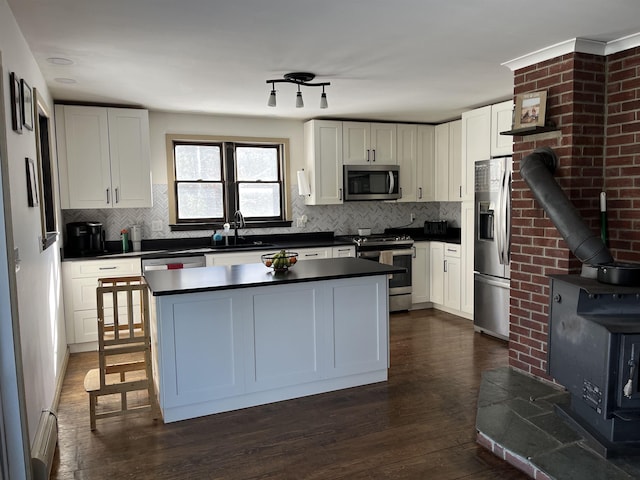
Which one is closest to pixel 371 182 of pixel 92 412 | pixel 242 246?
pixel 242 246

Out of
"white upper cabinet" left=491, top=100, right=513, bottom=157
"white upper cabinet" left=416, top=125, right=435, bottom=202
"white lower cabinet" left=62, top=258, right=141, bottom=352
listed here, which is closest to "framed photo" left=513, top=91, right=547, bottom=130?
"white upper cabinet" left=491, top=100, right=513, bottom=157

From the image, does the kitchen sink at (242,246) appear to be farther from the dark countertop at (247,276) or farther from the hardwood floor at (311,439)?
the hardwood floor at (311,439)

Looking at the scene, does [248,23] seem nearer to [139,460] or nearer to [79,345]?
[139,460]

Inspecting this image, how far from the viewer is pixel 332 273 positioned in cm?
334

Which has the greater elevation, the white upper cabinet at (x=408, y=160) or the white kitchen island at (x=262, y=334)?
the white upper cabinet at (x=408, y=160)

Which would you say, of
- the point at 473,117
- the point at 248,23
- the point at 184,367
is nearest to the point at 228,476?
the point at 184,367

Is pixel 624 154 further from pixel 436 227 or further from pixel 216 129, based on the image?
pixel 216 129

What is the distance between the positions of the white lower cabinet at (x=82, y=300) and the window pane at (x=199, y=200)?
1.16 meters

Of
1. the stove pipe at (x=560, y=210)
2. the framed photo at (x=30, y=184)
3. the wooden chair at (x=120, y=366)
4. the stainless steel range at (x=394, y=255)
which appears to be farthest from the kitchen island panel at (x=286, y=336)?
the stainless steel range at (x=394, y=255)

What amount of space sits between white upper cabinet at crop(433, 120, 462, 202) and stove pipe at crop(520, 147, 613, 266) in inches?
97.4

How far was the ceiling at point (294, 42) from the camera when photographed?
244 centimetres

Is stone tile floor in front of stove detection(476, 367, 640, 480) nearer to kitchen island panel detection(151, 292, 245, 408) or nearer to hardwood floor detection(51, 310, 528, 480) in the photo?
hardwood floor detection(51, 310, 528, 480)

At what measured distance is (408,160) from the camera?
6027 mm

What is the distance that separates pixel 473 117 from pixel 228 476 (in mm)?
4090
